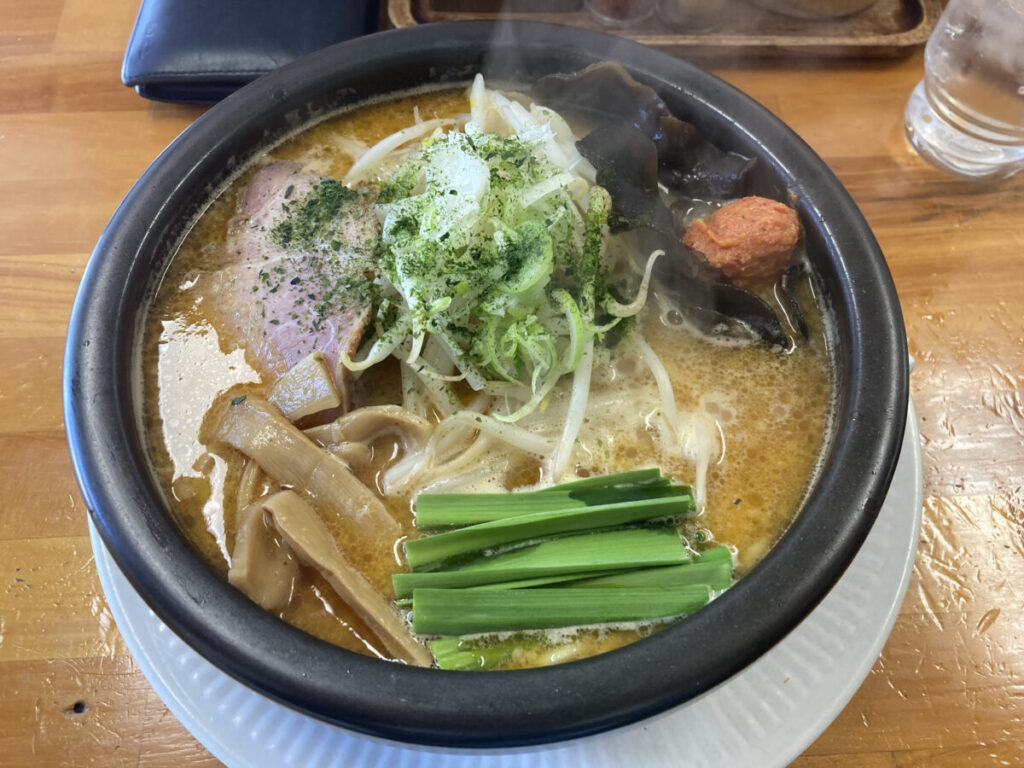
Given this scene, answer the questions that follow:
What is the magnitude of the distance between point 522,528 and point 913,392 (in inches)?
45.2

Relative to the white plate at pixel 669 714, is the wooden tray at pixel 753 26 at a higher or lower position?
higher

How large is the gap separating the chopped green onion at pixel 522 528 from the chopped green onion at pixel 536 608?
3.1 inches

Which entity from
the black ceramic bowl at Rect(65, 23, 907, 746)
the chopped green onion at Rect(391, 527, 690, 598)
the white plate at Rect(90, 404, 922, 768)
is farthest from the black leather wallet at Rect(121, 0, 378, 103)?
the chopped green onion at Rect(391, 527, 690, 598)

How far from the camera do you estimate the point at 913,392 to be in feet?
6.03

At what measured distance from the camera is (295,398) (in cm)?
145

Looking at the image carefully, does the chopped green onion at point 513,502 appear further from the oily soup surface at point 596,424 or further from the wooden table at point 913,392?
the wooden table at point 913,392

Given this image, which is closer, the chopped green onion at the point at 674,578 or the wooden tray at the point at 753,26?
the chopped green onion at the point at 674,578

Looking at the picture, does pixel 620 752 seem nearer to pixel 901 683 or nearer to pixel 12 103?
pixel 901 683

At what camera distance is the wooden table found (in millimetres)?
1444

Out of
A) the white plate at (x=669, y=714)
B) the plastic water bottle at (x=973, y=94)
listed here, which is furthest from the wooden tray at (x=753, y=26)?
the white plate at (x=669, y=714)

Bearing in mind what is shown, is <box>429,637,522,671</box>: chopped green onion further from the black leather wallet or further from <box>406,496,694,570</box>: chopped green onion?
the black leather wallet

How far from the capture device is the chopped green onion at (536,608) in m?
1.19

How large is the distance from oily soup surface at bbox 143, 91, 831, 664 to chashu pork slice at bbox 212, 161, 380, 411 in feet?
0.14

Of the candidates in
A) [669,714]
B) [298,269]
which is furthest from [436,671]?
[298,269]
